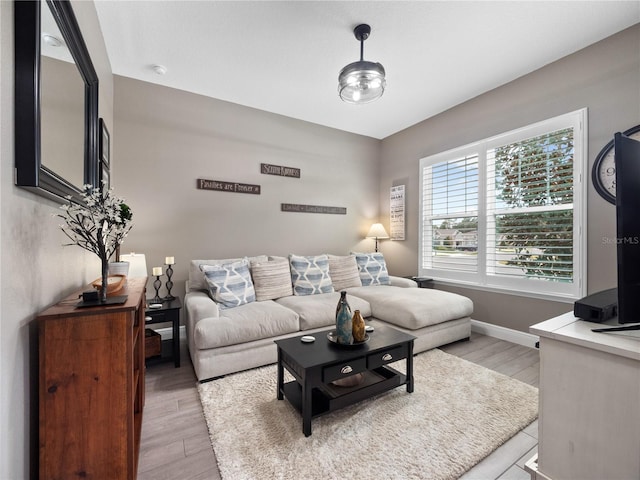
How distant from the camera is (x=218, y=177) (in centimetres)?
350

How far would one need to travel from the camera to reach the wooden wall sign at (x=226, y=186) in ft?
11.2

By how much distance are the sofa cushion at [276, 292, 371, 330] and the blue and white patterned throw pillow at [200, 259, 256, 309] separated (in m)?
0.37

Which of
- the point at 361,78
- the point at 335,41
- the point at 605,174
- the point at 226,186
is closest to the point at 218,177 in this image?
the point at 226,186

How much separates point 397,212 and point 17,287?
4.30 m

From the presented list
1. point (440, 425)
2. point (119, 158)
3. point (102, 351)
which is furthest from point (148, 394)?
point (119, 158)

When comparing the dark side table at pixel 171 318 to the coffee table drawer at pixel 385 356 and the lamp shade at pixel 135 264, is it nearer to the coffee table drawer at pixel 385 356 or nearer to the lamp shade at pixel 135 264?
the lamp shade at pixel 135 264

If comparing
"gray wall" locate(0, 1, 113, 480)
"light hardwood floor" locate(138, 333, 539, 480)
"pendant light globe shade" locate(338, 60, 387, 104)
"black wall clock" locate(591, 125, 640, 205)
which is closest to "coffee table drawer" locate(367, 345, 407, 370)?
"light hardwood floor" locate(138, 333, 539, 480)

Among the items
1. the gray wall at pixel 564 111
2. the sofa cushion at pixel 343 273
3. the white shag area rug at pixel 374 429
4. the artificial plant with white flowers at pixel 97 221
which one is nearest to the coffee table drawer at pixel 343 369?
the white shag area rug at pixel 374 429

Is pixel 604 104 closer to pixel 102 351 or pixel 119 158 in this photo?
pixel 102 351

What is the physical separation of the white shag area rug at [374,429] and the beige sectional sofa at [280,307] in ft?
1.02

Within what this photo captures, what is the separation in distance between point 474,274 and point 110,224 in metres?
3.65

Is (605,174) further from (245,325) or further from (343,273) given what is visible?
(245,325)

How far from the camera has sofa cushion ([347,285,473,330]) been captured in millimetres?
2744

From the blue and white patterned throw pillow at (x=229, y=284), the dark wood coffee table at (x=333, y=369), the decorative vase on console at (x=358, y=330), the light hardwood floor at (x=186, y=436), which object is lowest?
the light hardwood floor at (x=186, y=436)
